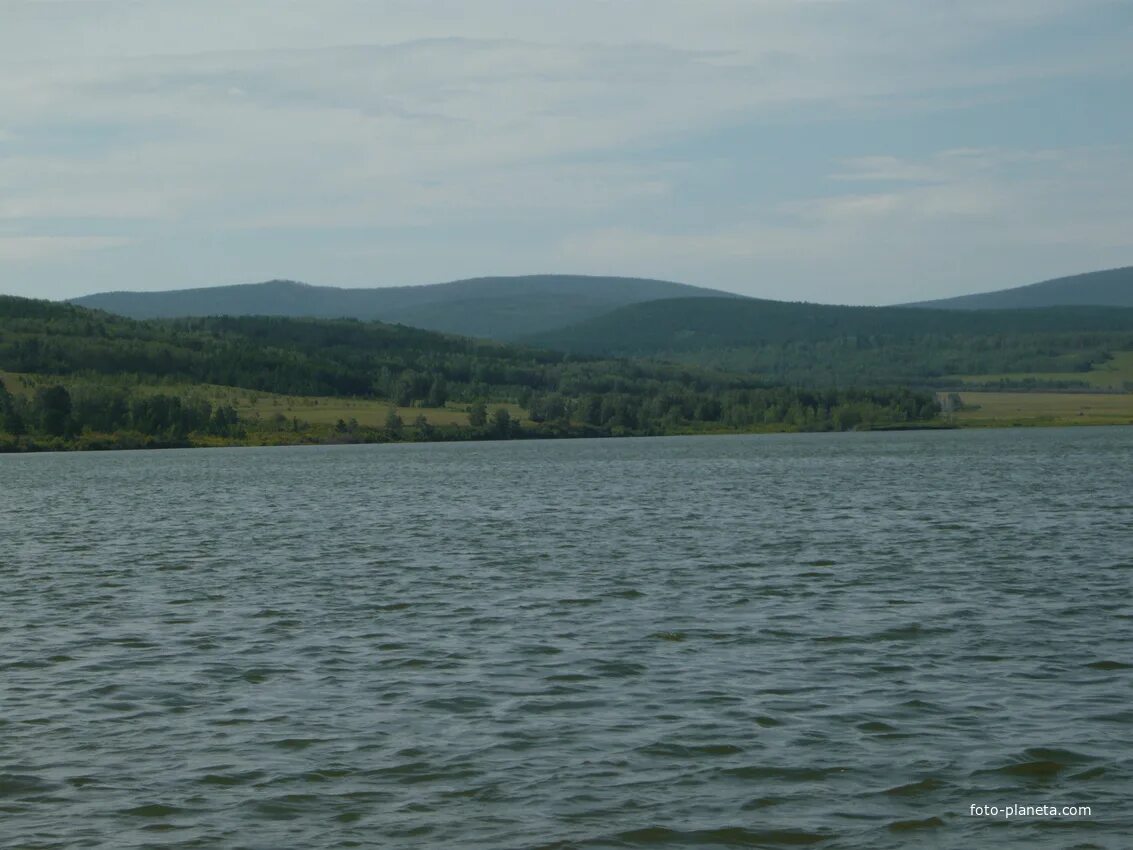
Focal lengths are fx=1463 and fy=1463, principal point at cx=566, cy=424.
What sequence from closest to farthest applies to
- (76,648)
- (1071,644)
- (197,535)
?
(1071,644) < (76,648) < (197,535)

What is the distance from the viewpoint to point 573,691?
27859mm

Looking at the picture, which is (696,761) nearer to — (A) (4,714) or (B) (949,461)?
(A) (4,714)

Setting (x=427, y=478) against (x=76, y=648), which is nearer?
(x=76, y=648)

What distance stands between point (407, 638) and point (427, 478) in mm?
105617

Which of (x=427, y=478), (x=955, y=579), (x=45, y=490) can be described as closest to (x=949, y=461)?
(x=427, y=478)

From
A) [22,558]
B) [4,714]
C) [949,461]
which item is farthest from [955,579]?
[949,461]

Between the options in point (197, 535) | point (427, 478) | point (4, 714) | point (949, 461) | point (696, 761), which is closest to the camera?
point (696, 761)

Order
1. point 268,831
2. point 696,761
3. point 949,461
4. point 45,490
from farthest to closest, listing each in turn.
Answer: point 949,461, point 45,490, point 696,761, point 268,831

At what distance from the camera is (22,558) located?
191ft

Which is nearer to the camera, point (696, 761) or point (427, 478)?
point (696, 761)

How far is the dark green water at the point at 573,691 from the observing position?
20156 mm

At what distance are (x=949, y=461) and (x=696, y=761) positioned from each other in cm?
14495

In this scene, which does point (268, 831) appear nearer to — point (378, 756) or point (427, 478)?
point (378, 756)

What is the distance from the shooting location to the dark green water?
20156mm
